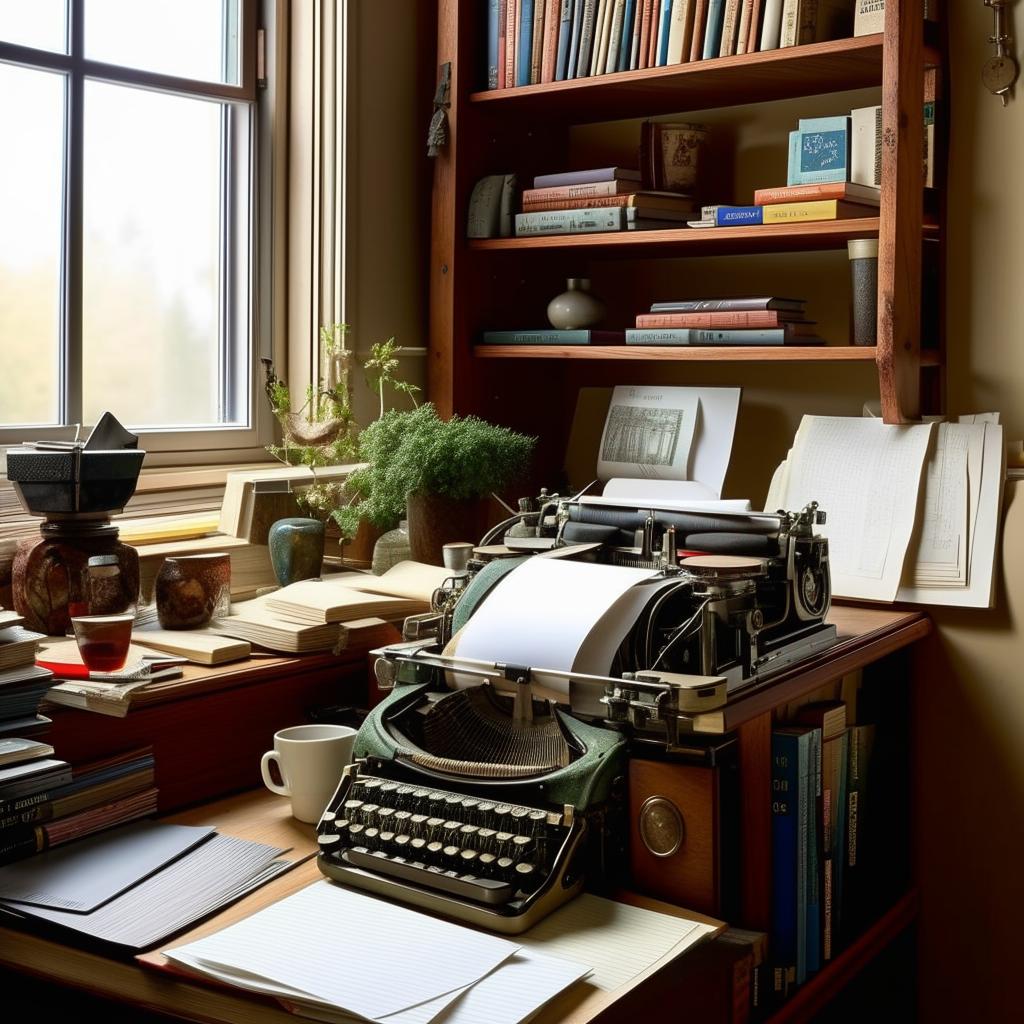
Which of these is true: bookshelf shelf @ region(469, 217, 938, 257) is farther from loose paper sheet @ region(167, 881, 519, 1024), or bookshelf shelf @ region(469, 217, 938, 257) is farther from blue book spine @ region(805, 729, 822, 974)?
loose paper sheet @ region(167, 881, 519, 1024)

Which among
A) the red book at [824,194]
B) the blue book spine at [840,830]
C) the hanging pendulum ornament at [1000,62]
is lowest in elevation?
the blue book spine at [840,830]

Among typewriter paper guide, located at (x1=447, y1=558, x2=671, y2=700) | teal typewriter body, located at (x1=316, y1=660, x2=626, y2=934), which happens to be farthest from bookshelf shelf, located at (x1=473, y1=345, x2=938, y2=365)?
teal typewriter body, located at (x1=316, y1=660, x2=626, y2=934)

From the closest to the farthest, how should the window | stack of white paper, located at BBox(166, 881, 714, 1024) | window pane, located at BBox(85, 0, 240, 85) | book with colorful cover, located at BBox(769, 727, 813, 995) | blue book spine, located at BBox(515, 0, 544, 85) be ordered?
stack of white paper, located at BBox(166, 881, 714, 1024)
book with colorful cover, located at BBox(769, 727, 813, 995)
the window
window pane, located at BBox(85, 0, 240, 85)
blue book spine, located at BBox(515, 0, 544, 85)

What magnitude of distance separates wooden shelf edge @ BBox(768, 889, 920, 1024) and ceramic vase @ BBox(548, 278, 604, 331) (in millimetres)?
1275

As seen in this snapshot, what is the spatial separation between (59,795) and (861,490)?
144 cm

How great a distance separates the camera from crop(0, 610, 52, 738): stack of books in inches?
60.2

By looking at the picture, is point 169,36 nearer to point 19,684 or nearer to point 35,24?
point 35,24

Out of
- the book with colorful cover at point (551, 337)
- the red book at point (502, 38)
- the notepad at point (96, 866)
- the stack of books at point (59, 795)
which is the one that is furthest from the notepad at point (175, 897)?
the red book at point (502, 38)

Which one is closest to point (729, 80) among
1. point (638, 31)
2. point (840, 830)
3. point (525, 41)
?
point (638, 31)

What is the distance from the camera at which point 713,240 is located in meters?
2.42

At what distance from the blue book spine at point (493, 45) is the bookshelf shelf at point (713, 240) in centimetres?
34

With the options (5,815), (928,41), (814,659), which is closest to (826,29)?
(928,41)

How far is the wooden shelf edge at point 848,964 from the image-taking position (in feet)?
5.51

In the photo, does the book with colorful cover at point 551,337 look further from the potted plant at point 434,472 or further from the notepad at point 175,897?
the notepad at point 175,897
